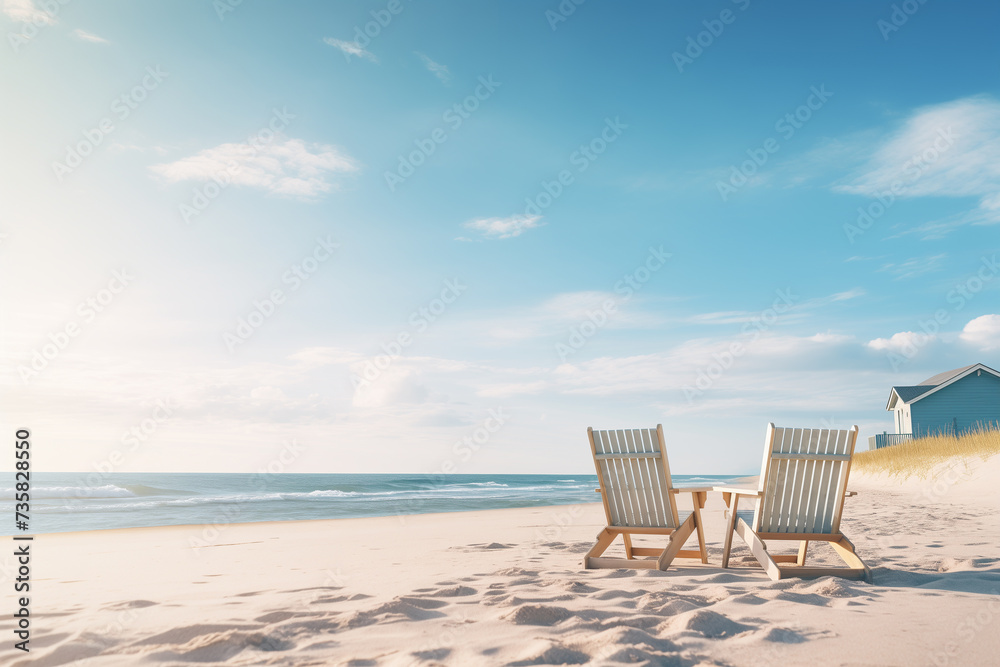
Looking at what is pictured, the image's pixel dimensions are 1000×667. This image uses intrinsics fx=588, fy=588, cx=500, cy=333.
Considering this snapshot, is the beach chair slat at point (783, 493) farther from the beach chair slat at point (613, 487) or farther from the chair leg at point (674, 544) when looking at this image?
the beach chair slat at point (613, 487)

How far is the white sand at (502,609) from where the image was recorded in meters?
2.60

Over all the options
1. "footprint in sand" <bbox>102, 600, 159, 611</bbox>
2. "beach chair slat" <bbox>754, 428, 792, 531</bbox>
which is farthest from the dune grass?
"footprint in sand" <bbox>102, 600, 159, 611</bbox>

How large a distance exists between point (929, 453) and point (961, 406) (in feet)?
40.4

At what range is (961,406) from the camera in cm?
2556

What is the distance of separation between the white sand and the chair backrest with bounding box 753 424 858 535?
1.54 ft

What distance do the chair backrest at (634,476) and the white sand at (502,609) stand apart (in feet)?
1.51

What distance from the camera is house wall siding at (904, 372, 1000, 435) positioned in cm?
2520

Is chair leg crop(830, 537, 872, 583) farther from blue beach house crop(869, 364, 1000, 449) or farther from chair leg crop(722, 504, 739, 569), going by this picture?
blue beach house crop(869, 364, 1000, 449)

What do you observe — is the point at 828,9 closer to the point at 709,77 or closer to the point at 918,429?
the point at 709,77

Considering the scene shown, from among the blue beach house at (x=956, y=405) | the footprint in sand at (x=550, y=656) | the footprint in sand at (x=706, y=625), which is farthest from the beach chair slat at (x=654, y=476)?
the blue beach house at (x=956, y=405)

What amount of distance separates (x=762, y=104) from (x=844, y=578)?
A: 8.87 meters

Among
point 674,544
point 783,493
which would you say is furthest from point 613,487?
point 783,493

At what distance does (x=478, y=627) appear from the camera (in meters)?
2.99

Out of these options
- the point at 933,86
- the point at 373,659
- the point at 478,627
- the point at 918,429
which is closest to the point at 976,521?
the point at 933,86
